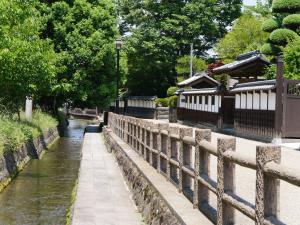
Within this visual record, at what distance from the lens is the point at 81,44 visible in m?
36.7

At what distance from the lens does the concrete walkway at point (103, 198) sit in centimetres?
968

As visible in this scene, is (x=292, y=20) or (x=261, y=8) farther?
(x=261, y=8)

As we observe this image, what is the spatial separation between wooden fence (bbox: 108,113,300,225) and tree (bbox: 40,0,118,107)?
2570 centimetres

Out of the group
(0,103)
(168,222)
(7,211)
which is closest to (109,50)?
(0,103)

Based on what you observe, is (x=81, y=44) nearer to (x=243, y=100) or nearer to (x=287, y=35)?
(x=287, y=35)

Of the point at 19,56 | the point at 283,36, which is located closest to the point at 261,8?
the point at 283,36

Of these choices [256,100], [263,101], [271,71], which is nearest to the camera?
[263,101]

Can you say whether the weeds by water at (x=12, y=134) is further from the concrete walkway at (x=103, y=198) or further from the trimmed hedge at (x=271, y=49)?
the trimmed hedge at (x=271, y=49)

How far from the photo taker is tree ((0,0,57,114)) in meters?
17.0

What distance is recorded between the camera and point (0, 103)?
73.6 feet

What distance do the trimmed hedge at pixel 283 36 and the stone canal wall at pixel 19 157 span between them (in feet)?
49.9

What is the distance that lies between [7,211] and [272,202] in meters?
9.05

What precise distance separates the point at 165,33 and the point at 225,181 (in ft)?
155

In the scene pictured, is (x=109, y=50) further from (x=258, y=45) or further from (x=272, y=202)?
(x=272, y=202)
